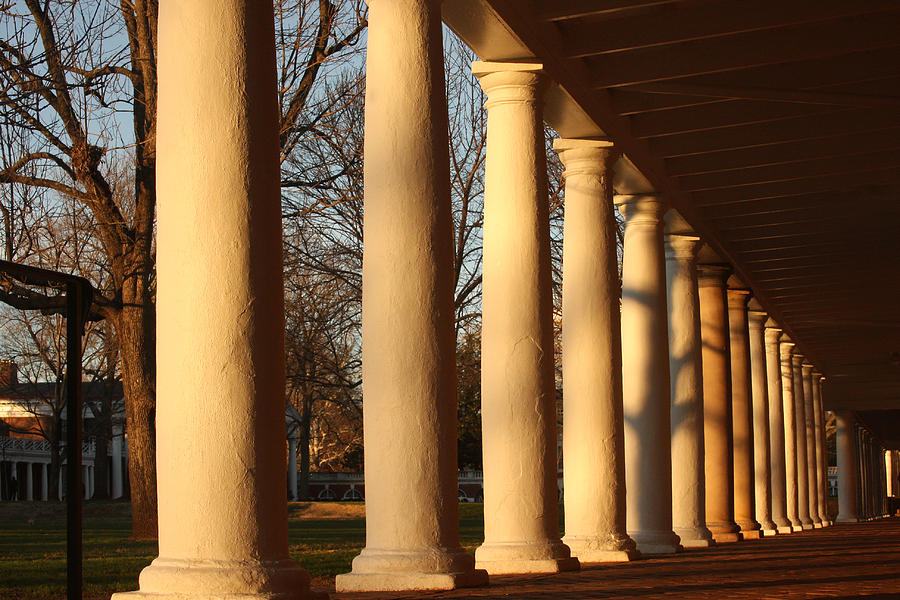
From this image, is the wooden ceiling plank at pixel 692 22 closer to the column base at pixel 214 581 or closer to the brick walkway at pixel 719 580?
the brick walkway at pixel 719 580

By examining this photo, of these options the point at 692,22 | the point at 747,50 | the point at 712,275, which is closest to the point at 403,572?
the point at 692,22

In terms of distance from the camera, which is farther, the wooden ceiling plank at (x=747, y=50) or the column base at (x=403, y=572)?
the wooden ceiling plank at (x=747, y=50)

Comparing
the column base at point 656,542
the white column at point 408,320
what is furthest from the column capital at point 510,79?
the column base at point 656,542

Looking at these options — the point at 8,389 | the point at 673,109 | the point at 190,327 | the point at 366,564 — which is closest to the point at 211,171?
the point at 190,327

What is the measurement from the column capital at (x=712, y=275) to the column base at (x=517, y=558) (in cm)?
7032

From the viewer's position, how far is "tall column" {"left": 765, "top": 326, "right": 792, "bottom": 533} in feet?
576

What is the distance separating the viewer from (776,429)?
18200 cm

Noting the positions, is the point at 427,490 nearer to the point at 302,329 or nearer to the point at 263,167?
the point at 263,167

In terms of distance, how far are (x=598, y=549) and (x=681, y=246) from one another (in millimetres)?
43136

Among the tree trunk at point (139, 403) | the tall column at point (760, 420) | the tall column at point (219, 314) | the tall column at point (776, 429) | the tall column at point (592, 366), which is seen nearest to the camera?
the tall column at point (219, 314)

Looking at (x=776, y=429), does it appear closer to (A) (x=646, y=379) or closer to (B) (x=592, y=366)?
(A) (x=646, y=379)

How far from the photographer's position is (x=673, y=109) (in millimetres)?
90750

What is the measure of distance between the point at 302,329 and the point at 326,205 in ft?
104

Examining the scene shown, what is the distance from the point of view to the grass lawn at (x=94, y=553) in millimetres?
73188
